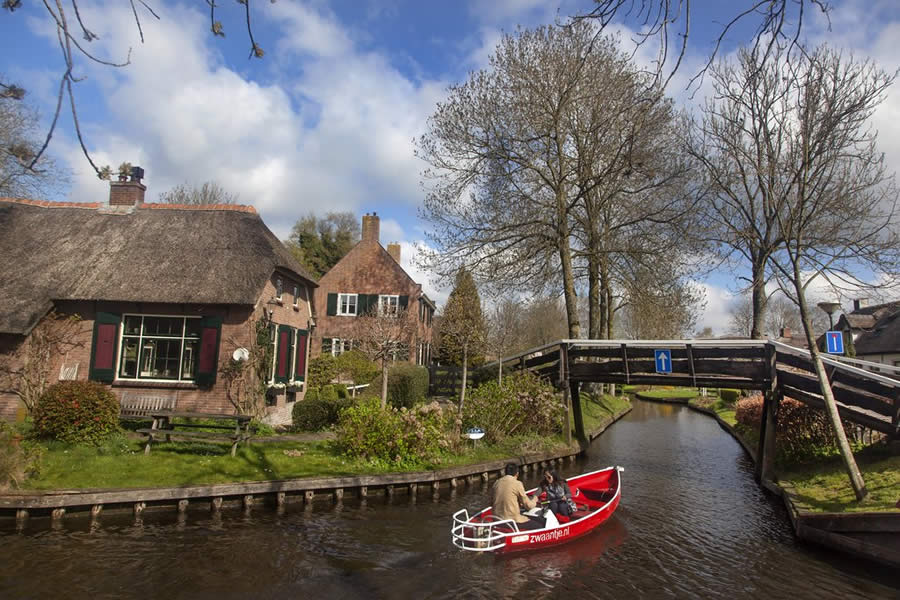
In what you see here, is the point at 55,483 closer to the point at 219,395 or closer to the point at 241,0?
the point at 219,395

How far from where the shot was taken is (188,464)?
39.1 ft

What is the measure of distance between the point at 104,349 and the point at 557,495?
43.4 feet

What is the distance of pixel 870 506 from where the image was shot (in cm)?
923

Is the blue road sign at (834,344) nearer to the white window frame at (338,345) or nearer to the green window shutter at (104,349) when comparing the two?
the green window shutter at (104,349)

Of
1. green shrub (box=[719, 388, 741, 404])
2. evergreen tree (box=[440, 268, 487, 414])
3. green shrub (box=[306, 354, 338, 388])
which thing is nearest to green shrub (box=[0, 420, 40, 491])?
green shrub (box=[306, 354, 338, 388])

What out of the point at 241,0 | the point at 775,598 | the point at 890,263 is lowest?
the point at 775,598

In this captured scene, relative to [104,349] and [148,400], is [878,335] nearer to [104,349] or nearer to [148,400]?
[148,400]

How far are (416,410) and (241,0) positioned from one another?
11730 mm

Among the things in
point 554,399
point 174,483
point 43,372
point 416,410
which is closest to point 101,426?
point 174,483

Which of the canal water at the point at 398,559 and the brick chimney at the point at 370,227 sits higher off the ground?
the brick chimney at the point at 370,227

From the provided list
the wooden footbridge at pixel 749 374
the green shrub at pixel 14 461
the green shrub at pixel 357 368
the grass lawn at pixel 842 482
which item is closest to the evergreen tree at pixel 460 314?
the green shrub at pixel 357 368

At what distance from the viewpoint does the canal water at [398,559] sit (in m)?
7.70

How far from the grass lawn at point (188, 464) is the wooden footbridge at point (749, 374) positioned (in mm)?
5293

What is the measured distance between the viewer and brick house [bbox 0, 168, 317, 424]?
52.1 ft
